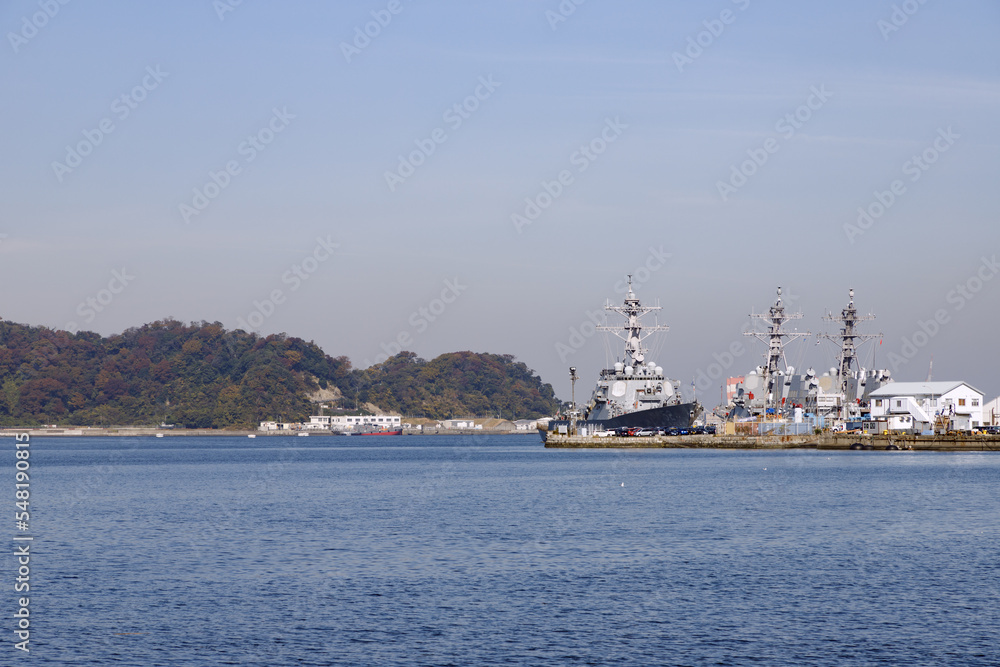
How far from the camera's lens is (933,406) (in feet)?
464

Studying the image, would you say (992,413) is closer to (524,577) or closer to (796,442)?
(796,442)

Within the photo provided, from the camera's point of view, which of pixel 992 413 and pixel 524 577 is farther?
pixel 992 413

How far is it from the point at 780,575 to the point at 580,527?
1541 centimetres

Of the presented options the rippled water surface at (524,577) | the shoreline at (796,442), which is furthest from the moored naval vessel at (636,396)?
the rippled water surface at (524,577)

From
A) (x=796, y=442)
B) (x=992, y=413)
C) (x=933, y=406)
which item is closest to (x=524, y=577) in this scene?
(x=796, y=442)

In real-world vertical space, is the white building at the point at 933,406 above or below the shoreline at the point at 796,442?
above

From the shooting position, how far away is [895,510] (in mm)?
58000

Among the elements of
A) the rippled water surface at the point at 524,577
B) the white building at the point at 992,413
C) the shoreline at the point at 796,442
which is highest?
the white building at the point at 992,413

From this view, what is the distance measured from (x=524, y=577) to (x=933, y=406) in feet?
383

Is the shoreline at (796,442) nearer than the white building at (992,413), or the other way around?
the shoreline at (796,442)

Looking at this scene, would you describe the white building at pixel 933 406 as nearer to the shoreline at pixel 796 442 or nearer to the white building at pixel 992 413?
the white building at pixel 992 413

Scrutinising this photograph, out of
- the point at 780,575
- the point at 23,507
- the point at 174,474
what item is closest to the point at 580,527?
the point at 780,575

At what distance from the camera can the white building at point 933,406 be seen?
458 ft

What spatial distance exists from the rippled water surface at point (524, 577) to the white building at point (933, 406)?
6942 cm
